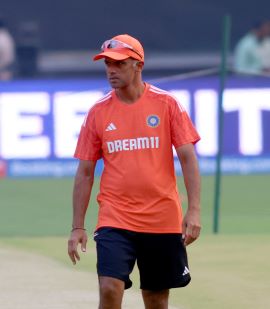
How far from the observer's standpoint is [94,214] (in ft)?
48.6

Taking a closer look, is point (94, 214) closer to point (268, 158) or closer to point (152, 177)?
point (268, 158)

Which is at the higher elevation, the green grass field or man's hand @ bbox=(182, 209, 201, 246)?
man's hand @ bbox=(182, 209, 201, 246)

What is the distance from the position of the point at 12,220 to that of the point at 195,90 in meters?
4.21

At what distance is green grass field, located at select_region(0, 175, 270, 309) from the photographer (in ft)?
33.5

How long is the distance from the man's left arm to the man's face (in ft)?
1.65

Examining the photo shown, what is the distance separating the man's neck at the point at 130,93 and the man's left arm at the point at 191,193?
40 centimetres

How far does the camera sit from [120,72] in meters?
7.69

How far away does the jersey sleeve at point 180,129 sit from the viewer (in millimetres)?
7730

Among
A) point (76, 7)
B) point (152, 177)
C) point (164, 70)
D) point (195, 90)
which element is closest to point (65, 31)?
point (76, 7)

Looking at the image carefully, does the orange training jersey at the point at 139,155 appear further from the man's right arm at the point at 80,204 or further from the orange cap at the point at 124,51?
the orange cap at the point at 124,51

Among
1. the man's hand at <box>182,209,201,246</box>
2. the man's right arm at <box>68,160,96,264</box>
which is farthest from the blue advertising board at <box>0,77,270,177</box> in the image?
the man's hand at <box>182,209,201,246</box>

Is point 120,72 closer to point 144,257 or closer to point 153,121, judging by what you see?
point 153,121

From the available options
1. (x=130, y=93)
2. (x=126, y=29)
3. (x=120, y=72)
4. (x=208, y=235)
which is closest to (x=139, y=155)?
(x=130, y=93)

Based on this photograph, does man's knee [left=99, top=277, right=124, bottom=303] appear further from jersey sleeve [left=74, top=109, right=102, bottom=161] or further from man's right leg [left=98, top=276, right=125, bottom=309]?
jersey sleeve [left=74, top=109, right=102, bottom=161]
